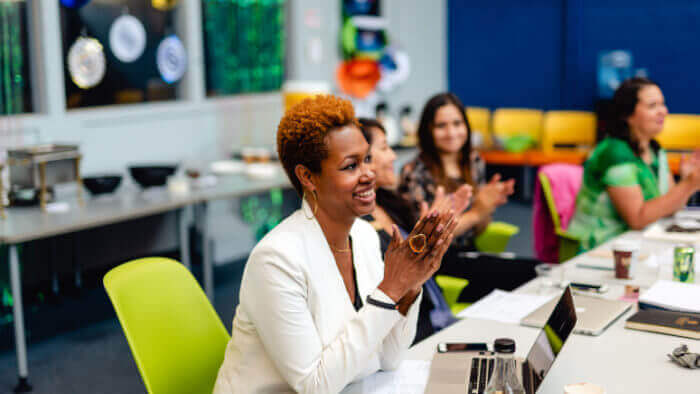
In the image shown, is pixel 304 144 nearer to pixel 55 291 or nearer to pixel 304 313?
pixel 304 313

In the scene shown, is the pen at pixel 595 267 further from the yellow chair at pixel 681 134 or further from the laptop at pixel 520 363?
the yellow chair at pixel 681 134

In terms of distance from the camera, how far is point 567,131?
7.56 metres

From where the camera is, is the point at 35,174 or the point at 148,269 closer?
the point at 148,269

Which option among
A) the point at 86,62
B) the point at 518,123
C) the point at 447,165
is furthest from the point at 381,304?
the point at 518,123

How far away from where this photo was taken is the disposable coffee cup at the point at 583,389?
58.6 inches

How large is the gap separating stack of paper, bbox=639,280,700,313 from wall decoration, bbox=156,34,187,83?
4186 mm

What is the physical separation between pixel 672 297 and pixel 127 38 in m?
4.24

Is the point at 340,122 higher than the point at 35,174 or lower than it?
higher

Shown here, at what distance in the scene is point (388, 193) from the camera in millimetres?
3000

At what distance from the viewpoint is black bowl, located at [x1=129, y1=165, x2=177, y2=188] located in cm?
439

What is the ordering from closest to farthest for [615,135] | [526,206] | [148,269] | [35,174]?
[148,269] → [615,135] → [35,174] → [526,206]

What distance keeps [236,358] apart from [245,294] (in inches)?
6.6

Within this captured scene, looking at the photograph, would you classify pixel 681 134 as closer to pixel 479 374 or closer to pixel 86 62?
pixel 86 62

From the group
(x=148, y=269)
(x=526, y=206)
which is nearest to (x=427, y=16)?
(x=526, y=206)
